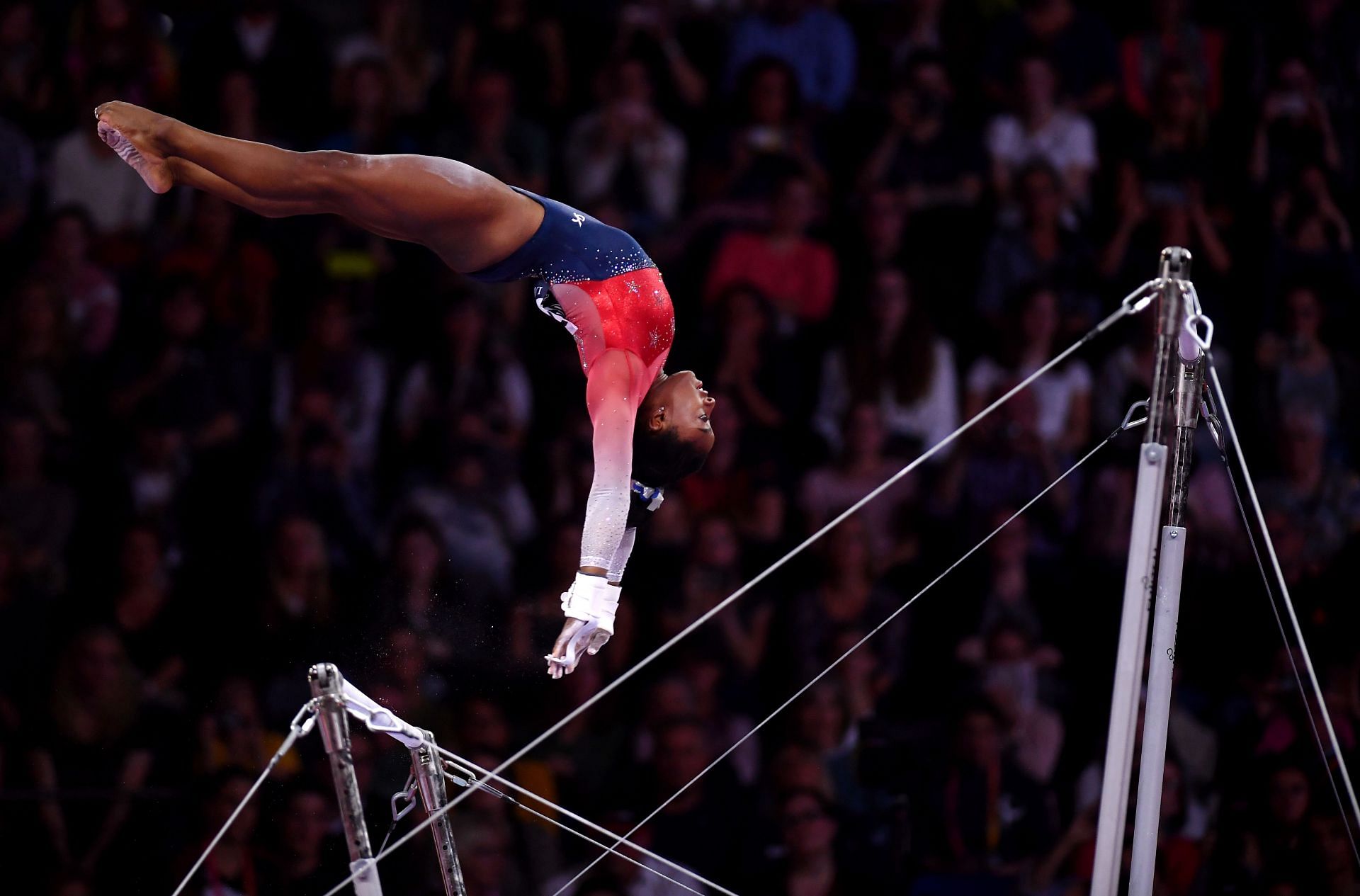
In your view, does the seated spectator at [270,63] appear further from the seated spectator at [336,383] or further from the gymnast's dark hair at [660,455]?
the gymnast's dark hair at [660,455]

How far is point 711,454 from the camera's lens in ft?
21.1

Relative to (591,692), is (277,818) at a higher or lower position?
lower

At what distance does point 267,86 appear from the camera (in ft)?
21.7

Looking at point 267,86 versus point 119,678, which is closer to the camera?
point 119,678

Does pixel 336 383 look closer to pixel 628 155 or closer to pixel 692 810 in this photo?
pixel 628 155

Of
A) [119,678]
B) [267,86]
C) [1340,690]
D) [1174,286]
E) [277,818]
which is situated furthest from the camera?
[267,86]

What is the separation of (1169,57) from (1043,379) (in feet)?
5.67

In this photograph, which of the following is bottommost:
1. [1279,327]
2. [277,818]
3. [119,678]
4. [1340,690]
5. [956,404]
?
[277,818]

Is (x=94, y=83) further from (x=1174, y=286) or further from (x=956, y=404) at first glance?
(x=1174, y=286)

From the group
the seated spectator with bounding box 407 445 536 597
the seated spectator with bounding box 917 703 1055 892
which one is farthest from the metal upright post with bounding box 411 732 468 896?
the seated spectator with bounding box 917 703 1055 892

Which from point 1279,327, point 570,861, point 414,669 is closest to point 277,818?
point 414,669

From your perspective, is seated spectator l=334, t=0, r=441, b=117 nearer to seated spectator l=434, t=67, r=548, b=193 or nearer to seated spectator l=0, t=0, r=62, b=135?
seated spectator l=434, t=67, r=548, b=193

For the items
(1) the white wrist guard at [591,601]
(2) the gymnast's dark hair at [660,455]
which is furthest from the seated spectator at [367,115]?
(1) the white wrist guard at [591,601]

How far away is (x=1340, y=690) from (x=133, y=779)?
451 cm
